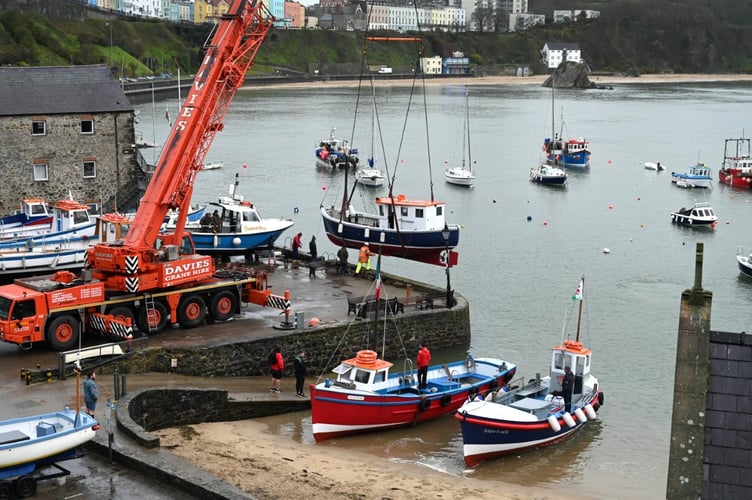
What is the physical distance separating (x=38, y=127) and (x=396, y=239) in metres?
13.3

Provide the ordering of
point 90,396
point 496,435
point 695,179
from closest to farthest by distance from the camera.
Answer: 1. point 90,396
2. point 496,435
3. point 695,179

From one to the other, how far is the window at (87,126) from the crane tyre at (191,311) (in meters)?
15.4

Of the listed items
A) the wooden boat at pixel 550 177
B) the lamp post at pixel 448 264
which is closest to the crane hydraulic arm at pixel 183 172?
the lamp post at pixel 448 264

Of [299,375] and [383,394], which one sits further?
[299,375]

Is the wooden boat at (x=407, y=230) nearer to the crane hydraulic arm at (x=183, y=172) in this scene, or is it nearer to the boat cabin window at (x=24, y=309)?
the crane hydraulic arm at (x=183, y=172)

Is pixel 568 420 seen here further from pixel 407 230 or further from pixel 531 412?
pixel 407 230

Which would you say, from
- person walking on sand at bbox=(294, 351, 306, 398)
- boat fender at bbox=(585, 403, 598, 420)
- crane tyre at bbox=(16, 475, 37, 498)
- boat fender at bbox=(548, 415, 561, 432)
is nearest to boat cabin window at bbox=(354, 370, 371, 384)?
person walking on sand at bbox=(294, 351, 306, 398)

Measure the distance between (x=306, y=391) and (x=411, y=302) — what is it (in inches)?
221

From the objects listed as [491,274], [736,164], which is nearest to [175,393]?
[491,274]

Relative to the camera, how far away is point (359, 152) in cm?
9156

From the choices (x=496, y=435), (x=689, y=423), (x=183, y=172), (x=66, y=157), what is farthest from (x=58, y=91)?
(x=689, y=423)

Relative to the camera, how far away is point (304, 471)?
21203 millimetres

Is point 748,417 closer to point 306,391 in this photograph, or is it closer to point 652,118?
point 306,391

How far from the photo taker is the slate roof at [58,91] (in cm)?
4044
